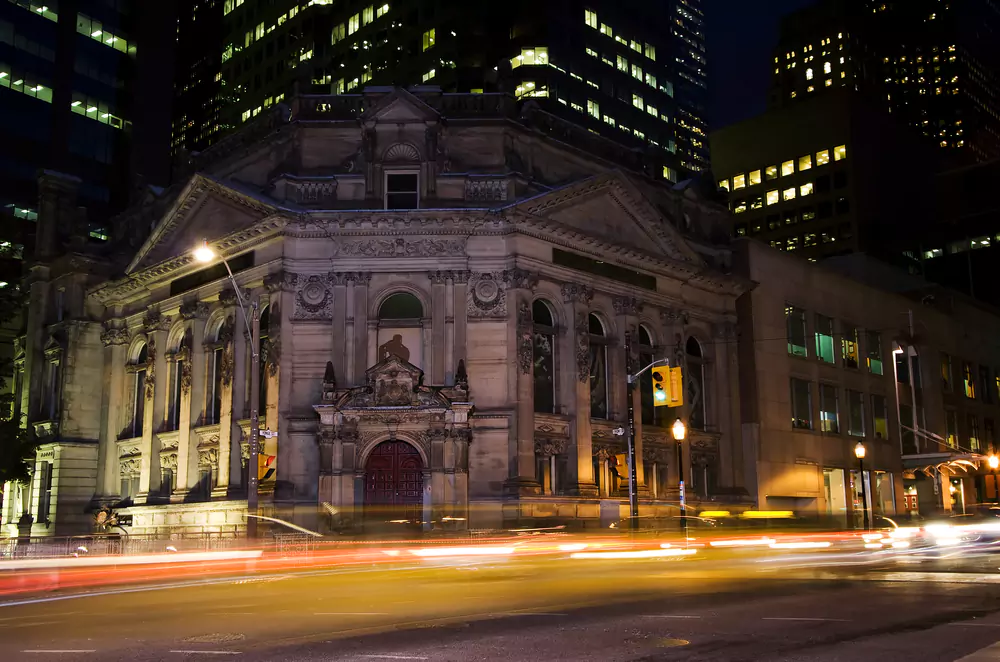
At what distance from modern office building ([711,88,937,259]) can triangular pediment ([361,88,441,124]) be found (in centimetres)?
7733

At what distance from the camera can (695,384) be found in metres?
55.8

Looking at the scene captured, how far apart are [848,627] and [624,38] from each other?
319ft

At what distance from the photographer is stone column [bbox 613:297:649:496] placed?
163ft

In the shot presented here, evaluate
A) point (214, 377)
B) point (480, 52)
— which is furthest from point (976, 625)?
point (480, 52)

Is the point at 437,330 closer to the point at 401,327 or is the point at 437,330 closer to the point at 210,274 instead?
the point at 401,327

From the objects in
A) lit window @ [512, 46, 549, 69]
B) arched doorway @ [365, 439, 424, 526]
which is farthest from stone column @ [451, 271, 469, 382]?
lit window @ [512, 46, 549, 69]

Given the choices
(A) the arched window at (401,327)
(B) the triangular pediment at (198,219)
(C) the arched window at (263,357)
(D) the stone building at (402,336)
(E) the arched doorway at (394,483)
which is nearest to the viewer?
(E) the arched doorway at (394,483)

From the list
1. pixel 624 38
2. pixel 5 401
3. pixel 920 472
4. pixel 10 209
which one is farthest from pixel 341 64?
pixel 920 472

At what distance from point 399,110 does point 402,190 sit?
3769 millimetres

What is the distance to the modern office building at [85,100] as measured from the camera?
9138 centimetres

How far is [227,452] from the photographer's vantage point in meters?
47.0

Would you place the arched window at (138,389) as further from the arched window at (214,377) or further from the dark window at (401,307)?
the dark window at (401,307)

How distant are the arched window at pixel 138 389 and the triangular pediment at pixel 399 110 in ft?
65.8

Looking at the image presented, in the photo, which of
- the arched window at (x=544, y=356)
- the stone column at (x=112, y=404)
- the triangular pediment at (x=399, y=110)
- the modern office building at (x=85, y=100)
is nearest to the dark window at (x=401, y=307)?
the arched window at (x=544, y=356)
